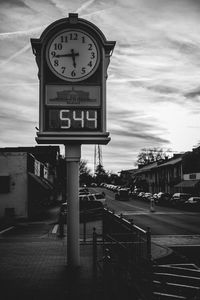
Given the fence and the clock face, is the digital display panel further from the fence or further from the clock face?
the fence

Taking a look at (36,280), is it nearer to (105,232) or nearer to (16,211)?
(105,232)

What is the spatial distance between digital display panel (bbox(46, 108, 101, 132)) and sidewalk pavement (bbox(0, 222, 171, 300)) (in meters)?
3.58

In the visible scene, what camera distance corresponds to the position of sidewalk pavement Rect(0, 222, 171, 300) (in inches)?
348

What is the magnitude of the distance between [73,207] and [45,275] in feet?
6.49

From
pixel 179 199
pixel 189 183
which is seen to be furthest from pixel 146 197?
pixel 179 199

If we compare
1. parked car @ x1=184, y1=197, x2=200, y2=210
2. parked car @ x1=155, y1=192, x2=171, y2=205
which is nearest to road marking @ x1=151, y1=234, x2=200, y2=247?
parked car @ x1=184, y1=197, x2=200, y2=210

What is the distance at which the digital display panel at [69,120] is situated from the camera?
1101 cm

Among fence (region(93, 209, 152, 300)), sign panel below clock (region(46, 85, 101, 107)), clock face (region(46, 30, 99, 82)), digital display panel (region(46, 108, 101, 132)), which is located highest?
clock face (region(46, 30, 99, 82))

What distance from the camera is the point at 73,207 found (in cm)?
1185

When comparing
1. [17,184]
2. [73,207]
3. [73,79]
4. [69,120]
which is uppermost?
[73,79]

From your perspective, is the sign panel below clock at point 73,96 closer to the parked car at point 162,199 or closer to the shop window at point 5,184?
the shop window at point 5,184

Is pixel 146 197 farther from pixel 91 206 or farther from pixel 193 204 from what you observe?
pixel 91 206

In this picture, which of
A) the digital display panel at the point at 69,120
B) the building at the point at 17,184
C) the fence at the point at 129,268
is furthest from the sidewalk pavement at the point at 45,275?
the building at the point at 17,184

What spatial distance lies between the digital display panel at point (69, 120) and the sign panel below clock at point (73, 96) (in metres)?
0.18
